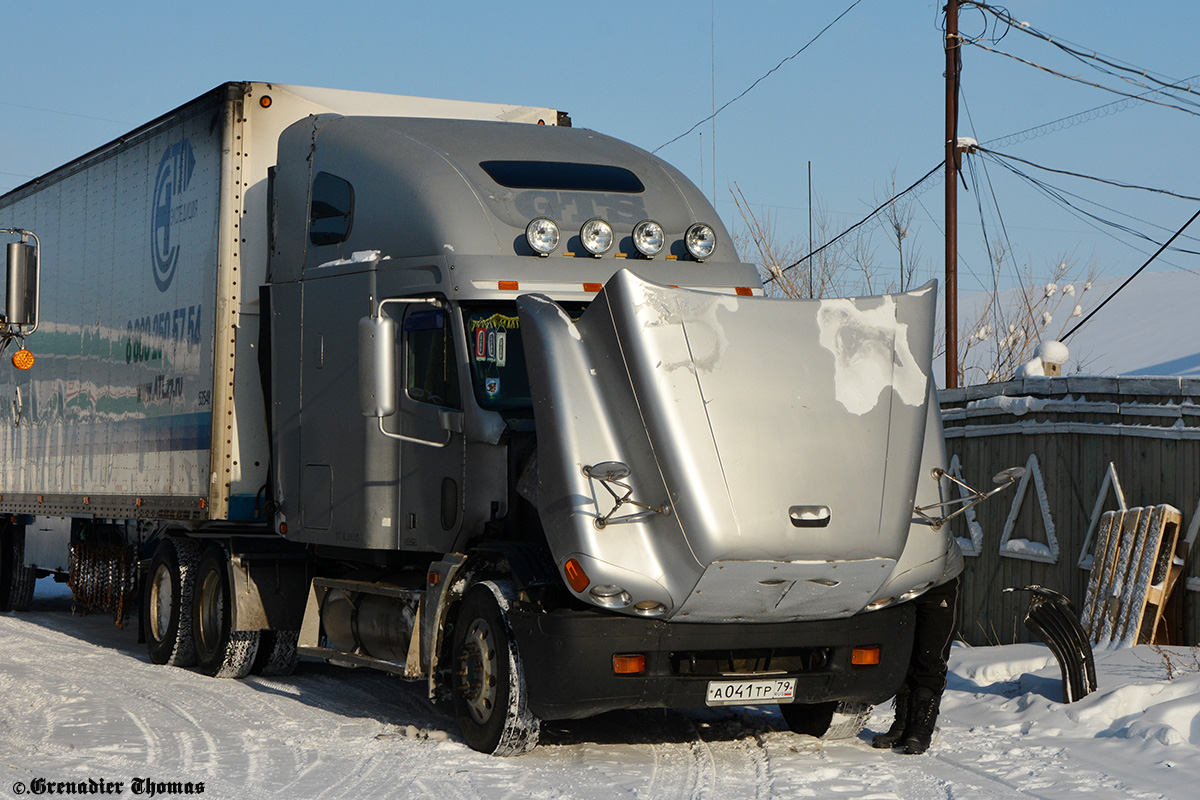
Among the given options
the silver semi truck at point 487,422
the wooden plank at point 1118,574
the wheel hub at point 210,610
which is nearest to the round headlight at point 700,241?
the silver semi truck at point 487,422

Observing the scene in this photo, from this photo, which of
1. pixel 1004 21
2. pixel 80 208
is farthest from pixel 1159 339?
pixel 80 208

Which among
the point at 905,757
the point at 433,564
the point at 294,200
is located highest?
the point at 294,200

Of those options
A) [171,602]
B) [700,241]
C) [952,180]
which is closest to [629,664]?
[700,241]

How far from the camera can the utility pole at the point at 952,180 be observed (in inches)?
788

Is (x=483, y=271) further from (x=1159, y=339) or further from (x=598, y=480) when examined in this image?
(x=1159, y=339)

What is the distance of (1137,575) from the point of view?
10.7m

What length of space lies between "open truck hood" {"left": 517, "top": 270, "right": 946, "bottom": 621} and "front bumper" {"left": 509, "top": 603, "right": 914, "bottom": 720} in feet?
0.53

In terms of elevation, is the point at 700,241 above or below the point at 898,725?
above

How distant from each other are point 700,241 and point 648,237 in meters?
0.40

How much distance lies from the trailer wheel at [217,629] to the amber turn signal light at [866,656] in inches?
208

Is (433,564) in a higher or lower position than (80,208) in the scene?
lower

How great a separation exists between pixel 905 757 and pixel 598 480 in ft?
8.31

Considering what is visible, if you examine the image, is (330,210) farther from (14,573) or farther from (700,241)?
(14,573)

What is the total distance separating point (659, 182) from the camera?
9766mm
